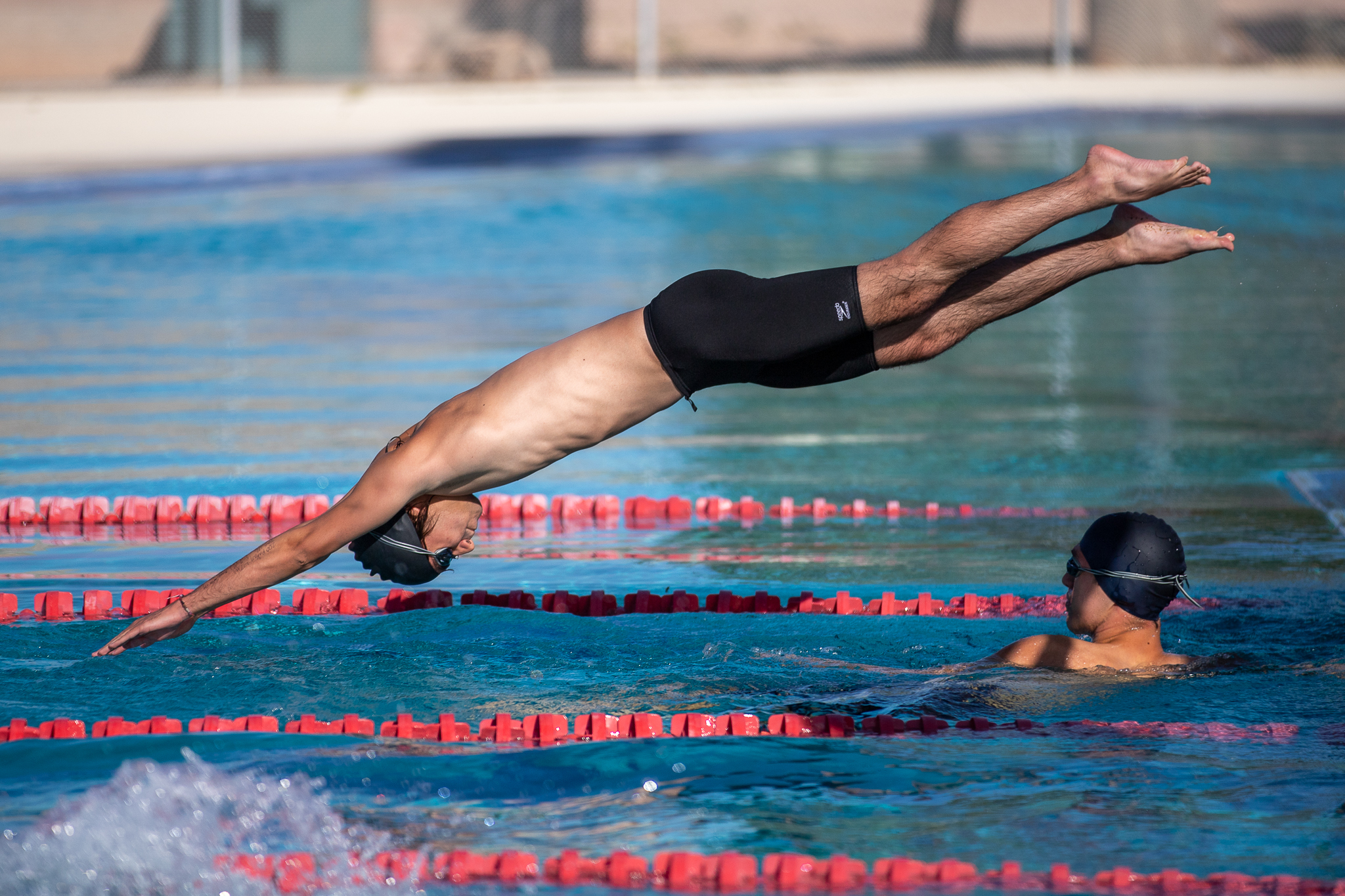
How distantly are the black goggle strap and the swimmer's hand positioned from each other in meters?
0.65

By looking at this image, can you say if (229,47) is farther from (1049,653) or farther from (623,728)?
(1049,653)

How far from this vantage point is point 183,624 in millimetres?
4352

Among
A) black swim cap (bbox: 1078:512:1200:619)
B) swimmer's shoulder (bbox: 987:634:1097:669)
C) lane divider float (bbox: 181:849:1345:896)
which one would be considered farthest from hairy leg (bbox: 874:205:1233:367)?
lane divider float (bbox: 181:849:1345:896)

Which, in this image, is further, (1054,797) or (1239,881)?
(1054,797)

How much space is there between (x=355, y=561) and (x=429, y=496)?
1873mm

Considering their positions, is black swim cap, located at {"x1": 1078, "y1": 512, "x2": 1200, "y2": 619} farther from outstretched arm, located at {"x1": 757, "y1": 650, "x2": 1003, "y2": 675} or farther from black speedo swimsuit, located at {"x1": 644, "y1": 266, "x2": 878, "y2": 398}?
black speedo swimsuit, located at {"x1": 644, "y1": 266, "x2": 878, "y2": 398}

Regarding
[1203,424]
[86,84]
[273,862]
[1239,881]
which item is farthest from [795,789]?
[86,84]

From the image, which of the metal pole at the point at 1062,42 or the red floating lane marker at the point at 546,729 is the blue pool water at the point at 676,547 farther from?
the metal pole at the point at 1062,42

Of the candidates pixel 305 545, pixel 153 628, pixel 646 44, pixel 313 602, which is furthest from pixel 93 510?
pixel 646 44

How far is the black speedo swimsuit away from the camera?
4301 mm

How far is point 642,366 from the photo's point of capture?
4.38 meters

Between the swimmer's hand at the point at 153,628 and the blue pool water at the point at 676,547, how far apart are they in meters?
0.24

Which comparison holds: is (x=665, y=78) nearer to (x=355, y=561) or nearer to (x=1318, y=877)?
(x=355, y=561)

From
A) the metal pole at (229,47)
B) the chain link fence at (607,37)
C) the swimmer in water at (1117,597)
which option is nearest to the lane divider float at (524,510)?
the swimmer in water at (1117,597)
